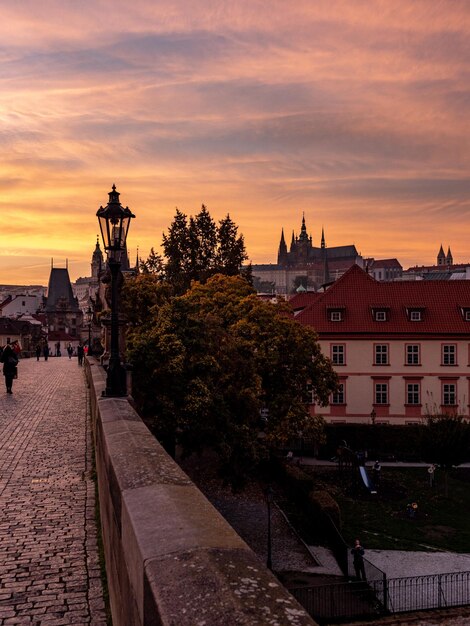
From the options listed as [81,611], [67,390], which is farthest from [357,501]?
[81,611]

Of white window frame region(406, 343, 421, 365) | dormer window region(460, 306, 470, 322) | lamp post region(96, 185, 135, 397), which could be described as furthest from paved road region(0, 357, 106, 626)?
dormer window region(460, 306, 470, 322)

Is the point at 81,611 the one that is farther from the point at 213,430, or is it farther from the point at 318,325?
the point at 318,325

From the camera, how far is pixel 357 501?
3512cm

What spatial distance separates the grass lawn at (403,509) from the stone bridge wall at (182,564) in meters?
26.0

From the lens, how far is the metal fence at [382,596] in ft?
68.0

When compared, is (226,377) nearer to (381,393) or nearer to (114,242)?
(114,242)

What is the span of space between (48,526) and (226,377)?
60.1 feet

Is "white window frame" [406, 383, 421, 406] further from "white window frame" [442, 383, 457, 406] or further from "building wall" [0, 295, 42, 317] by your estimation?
"building wall" [0, 295, 42, 317]

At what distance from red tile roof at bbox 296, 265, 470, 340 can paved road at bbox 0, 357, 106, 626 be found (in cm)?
3651

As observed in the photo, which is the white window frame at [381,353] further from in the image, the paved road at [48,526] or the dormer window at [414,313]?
the paved road at [48,526]

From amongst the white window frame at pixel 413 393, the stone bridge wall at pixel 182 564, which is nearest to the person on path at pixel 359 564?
the stone bridge wall at pixel 182 564

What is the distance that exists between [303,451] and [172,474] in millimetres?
41652

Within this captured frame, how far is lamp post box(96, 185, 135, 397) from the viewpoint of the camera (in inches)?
557

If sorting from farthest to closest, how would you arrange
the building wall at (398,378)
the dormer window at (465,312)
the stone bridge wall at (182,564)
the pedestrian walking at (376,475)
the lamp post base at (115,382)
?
the dormer window at (465,312)
the building wall at (398,378)
the pedestrian walking at (376,475)
the lamp post base at (115,382)
the stone bridge wall at (182,564)
